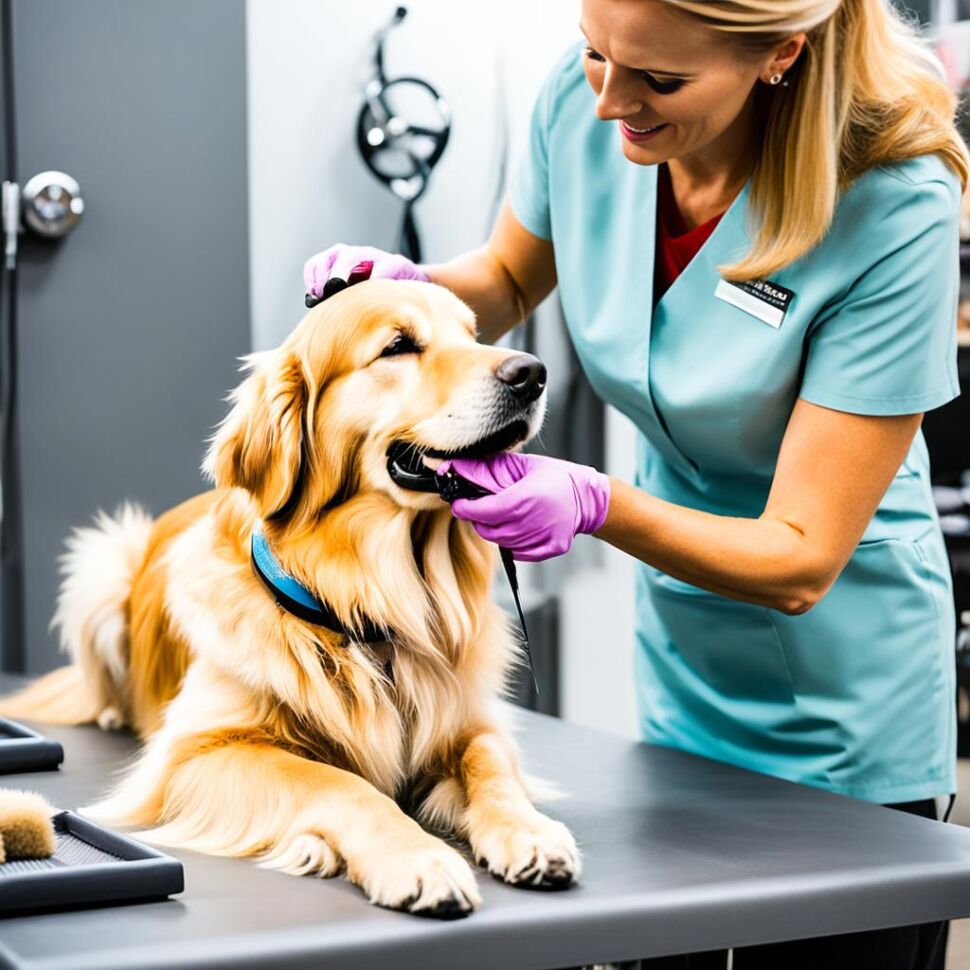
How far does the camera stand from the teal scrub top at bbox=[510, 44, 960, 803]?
141cm

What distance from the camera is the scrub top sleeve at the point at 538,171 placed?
5.69ft

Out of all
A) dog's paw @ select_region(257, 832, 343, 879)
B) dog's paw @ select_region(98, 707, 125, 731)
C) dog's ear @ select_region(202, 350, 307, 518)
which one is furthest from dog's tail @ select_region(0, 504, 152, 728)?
dog's paw @ select_region(257, 832, 343, 879)

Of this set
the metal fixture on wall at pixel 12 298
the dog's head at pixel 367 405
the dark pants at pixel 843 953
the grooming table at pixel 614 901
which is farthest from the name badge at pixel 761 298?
the metal fixture on wall at pixel 12 298

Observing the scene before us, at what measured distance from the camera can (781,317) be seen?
1.45 meters

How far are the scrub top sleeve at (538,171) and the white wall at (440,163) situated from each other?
4.86 feet

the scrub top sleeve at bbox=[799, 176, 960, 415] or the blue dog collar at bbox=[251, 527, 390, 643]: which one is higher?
the scrub top sleeve at bbox=[799, 176, 960, 415]

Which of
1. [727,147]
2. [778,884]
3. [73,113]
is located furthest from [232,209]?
[778,884]

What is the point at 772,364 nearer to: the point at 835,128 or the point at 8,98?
the point at 835,128

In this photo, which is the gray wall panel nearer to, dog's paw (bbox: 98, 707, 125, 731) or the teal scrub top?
dog's paw (bbox: 98, 707, 125, 731)

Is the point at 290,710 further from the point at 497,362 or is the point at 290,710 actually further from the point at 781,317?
the point at 781,317

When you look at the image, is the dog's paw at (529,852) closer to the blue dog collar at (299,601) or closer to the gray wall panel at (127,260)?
the blue dog collar at (299,601)

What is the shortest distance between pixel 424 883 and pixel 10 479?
7.40ft

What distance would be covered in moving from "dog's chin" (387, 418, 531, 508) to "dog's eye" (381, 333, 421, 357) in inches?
4.0

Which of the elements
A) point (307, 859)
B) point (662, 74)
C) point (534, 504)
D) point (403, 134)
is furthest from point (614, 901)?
point (403, 134)
